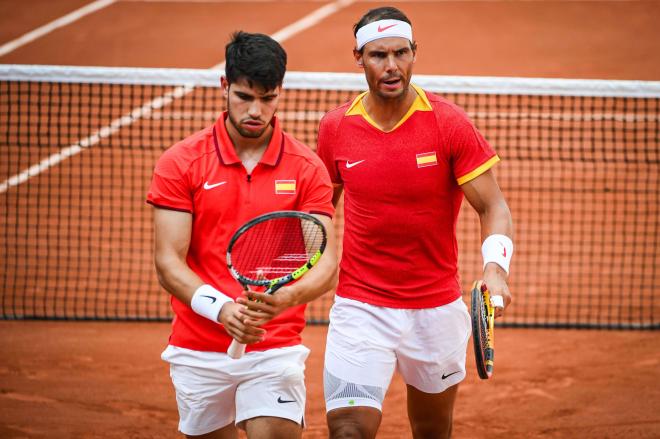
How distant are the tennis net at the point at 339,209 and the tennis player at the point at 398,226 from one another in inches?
139

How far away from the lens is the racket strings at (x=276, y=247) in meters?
4.96

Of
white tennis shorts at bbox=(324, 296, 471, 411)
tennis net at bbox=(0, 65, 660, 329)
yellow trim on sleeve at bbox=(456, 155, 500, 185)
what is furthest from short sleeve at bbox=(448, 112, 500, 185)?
tennis net at bbox=(0, 65, 660, 329)

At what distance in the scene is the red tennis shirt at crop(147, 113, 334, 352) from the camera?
5.18 m

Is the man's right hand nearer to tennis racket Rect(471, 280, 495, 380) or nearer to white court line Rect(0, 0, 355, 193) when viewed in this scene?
tennis racket Rect(471, 280, 495, 380)

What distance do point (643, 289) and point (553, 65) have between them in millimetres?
9662

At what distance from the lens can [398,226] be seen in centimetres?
587

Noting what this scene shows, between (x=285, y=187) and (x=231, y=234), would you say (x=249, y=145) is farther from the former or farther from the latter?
(x=231, y=234)

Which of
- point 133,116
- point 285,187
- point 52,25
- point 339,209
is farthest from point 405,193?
point 52,25

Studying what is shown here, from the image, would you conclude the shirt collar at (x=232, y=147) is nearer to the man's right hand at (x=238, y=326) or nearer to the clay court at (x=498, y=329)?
the man's right hand at (x=238, y=326)

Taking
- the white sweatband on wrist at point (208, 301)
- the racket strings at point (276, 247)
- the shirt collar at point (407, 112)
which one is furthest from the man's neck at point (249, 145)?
the shirt collar at point (407, 112)

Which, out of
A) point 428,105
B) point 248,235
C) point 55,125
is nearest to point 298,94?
point 55,125

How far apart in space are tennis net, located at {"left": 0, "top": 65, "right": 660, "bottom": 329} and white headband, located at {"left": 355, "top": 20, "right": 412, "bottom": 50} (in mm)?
3457

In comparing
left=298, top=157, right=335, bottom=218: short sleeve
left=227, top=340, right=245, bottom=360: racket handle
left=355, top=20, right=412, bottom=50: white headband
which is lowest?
left=227, top=340, right=245, bottom=360: racket handle

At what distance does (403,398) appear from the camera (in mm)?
8586
